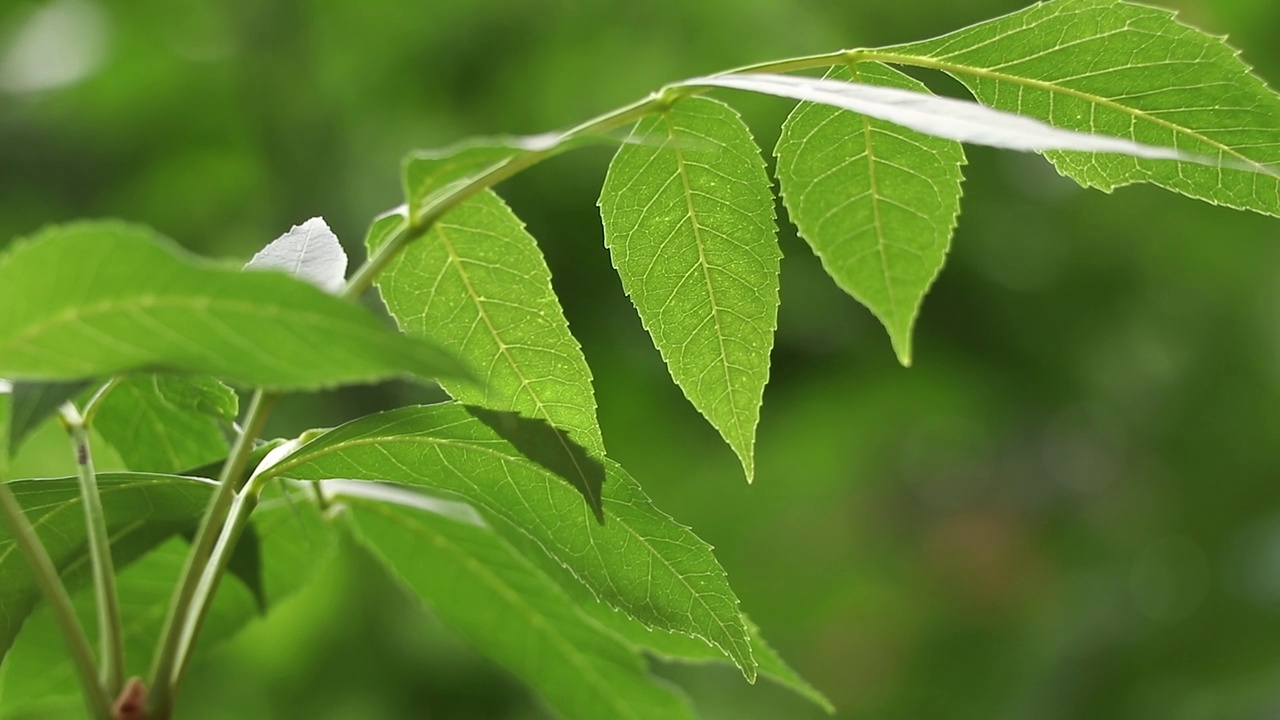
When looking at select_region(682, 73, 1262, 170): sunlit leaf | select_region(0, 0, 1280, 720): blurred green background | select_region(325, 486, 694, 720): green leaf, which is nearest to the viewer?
select_region(682, 73, 1262, 170): sunlit leaf

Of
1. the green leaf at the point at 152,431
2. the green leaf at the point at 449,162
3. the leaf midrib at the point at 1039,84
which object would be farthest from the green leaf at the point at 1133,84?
the green leaf at the point at 152,431

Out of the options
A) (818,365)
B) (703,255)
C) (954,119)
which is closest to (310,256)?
(703,255)

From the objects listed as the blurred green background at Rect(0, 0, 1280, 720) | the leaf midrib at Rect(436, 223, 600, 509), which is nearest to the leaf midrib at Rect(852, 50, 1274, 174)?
the leaf midrib at Rect(436, 223, 600, 509)

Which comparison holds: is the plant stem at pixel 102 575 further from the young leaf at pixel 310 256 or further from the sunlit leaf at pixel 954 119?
the sunlit leaf at pixel 954 119

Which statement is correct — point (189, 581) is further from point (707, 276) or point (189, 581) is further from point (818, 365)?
point (818, 365)

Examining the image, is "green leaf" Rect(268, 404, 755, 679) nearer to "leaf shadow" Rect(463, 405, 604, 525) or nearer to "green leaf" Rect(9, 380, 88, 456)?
"leaf shadow" Rect(463, 405, 604, 525)

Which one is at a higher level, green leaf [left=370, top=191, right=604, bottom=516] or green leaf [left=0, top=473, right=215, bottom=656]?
green leaf [left=370, top=191, right=604, bottom=516]
